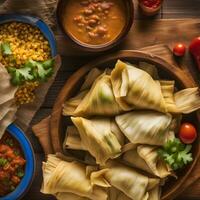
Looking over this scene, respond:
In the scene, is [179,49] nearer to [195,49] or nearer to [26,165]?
[195,49]

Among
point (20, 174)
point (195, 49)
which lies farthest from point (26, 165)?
point (195, 49)

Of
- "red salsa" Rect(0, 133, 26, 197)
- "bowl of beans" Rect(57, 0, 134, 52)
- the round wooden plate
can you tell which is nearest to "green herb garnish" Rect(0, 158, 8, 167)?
"red salsa" Rect(0, 133, 26, 197)

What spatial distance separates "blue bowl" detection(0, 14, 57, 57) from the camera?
3221 millimetres

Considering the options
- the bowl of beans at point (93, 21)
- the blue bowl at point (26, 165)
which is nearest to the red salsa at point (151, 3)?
the bowl of beans at point (93, 21)

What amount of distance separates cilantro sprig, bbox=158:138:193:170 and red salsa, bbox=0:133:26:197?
0.68 metres

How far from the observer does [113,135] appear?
3170 mm

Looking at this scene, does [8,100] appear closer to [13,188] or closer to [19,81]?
[19,81]

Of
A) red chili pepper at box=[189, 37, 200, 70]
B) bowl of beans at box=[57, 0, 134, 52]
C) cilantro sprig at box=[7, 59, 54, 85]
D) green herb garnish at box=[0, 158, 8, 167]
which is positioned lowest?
green herb garnish at box=[0, 158, 8, 167]

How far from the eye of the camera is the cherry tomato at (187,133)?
3.18m

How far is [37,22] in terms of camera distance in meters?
3.24

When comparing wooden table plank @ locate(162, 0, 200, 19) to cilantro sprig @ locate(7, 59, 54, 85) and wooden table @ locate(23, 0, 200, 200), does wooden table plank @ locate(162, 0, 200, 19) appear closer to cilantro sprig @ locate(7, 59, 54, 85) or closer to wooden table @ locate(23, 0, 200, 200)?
wooden table @ locate(23, 0, 200, 200)

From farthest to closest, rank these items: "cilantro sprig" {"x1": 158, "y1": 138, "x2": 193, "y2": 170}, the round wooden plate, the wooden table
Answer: the wooden table, the round wooden plate, "cilantro sprig" {"x1": 158, "y1": 138, "x2": 193, "y2": 170}

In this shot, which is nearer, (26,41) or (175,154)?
(175,154)

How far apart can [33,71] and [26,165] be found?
461 millimetres
